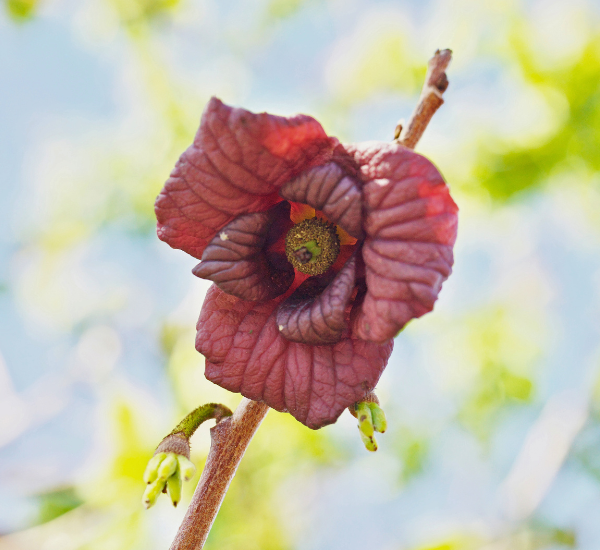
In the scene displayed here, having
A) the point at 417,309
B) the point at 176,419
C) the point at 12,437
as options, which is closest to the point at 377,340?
the point at 417,309

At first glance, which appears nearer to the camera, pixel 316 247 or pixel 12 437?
pixel 316 247

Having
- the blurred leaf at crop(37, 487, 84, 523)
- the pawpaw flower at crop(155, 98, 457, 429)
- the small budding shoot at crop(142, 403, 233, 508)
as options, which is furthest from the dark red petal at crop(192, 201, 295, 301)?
the blurred leaf at crop(37, 487, 84, 523)

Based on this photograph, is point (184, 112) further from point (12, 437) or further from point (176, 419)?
point (12, 437)

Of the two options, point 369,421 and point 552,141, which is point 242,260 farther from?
point 552,141

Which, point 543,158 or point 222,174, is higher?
point 543,158

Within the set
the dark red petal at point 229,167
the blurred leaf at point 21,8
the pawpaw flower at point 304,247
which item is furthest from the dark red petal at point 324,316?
the blurred leaf at point 21,8

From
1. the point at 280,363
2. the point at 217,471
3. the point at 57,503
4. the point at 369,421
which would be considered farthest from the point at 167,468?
the point at 57,503

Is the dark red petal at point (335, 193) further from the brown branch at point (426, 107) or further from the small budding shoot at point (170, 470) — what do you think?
the small budding shoot at point (170, 470)

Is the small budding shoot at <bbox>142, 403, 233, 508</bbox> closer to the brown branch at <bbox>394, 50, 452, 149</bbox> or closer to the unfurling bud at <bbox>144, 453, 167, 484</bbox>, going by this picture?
the unfurling bud at <bbox>144, 453, 167, 484</bbox>
